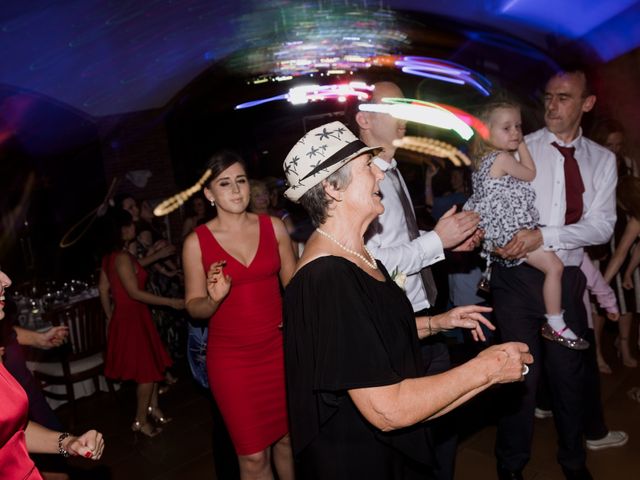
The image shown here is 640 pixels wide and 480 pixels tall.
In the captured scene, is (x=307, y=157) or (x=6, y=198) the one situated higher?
(x=6, y=198)

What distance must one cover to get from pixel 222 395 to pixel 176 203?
7854mm

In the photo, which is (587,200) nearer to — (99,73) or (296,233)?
(296,233)

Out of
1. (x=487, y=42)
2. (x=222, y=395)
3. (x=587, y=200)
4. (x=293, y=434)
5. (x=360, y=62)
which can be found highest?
(x=360, y=62)

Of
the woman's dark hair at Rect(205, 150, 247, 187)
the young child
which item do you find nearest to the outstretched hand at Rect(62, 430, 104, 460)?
the woman's dark hair at Rect(205, 150, 247, 187)

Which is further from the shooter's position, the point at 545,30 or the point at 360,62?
the point at 360,62

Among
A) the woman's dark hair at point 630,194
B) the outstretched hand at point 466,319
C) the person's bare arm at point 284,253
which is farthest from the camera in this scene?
the woman's dark hair at point 630,194

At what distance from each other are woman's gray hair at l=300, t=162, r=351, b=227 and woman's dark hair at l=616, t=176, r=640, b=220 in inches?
108

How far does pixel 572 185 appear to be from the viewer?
2.60 metres

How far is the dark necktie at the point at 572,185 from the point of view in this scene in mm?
2588

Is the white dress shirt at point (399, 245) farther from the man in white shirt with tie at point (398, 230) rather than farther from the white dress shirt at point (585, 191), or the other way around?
the white dress shirt at point (585, 191)

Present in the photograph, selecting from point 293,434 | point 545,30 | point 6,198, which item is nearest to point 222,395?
point 293,434

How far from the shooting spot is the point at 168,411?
14.1 feet

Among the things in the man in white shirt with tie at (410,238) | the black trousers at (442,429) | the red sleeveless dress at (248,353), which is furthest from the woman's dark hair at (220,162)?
the black trousers at (442,429)

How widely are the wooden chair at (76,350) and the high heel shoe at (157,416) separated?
662 mm
